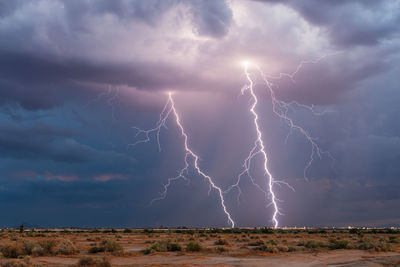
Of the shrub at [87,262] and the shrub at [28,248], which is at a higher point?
the shrub at [28,248]

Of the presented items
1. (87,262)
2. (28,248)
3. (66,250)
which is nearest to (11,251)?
(28,248)

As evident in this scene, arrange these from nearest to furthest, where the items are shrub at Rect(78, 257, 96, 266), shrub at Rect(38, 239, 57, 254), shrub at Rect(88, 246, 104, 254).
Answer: shrub at Rect(78, 257, 96, 266)
shrub at Rect(38, 239, 57, 254)
shrub at Rect(88, 246, 104, 254)

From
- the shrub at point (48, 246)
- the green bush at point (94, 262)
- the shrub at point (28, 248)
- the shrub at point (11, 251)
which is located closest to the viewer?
the green bush at point (94, 262)

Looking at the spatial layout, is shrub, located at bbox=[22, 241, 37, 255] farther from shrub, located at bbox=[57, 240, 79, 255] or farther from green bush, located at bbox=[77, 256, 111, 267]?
green bush, located at bbox=[77, 256, 111, 267]

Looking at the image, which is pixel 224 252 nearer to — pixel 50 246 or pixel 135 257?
pixel 135 257

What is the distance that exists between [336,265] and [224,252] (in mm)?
9953

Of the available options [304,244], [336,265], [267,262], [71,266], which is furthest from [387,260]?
[71,266]

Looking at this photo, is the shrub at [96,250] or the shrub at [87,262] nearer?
the shrub at [87,262]

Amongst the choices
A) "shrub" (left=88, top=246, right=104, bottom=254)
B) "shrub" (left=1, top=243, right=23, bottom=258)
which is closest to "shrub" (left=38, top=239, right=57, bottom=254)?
"shrub" (left=1, top=243, right=23, bottom=258)

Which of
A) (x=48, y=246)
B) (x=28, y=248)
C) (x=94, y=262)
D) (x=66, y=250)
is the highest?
(x=48, y=246)

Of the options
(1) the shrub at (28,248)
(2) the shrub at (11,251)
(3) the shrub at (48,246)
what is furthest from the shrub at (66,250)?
(2) the shrub at (11,251)

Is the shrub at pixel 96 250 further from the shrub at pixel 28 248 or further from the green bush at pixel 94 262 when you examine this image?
the green bush at pixel 94 262

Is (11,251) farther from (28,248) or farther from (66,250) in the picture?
(66,250)

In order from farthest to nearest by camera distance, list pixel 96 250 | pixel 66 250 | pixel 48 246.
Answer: pixel 96 250
pixel 66 250
pixel 48 246
